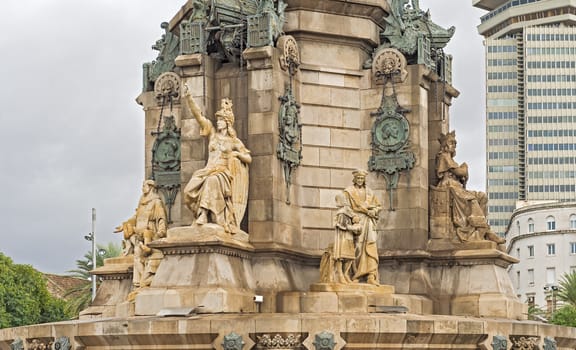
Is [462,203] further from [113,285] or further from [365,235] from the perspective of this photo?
[113,285]

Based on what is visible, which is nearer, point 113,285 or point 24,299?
point 113,285

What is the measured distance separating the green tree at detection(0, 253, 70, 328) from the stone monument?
35.1 meters

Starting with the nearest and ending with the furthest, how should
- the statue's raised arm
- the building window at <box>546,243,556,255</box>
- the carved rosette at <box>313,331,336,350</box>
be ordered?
the carved rosette at <box>313,331,336,350</box>
the statue's raised arm
the building window at <box>546,243,556,255</box>

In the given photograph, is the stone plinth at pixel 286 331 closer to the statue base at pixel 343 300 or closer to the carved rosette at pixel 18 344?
the carved rosette at pixel 18 344

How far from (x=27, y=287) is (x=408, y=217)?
42213 mm

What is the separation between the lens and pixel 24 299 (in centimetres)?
6500

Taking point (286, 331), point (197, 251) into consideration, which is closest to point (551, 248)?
point (197, 251)

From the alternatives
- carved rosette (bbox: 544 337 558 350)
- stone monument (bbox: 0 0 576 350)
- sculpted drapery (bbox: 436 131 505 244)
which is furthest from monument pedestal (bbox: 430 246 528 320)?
carved rosette (bbox: 544 337 558 350)

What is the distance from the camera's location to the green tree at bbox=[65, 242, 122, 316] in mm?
63281

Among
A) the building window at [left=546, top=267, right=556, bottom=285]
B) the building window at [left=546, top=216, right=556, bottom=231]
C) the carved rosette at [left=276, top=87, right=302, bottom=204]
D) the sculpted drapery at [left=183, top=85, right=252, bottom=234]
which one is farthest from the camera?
the building window at [left=546, top=216, right=556, bottom=231]

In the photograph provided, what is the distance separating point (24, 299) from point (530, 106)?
368 ft

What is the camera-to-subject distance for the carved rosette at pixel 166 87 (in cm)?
2977

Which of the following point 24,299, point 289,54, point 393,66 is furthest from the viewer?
point 24,299

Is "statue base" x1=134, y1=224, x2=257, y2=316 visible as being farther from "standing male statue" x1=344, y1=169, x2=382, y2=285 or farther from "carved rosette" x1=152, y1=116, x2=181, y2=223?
"carved rosette" x1=152, y1=116, x2=181, y2=223
